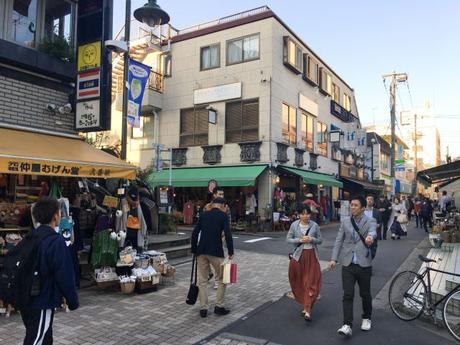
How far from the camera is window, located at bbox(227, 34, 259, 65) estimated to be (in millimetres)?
20812

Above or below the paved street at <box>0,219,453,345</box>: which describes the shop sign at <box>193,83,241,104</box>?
above

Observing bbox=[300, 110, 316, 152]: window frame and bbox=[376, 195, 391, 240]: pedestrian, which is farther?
bbox=[300, 110, 316, 152]: window frame

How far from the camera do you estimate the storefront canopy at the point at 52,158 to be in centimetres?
641

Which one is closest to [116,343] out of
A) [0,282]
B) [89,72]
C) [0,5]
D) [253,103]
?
[0,282]

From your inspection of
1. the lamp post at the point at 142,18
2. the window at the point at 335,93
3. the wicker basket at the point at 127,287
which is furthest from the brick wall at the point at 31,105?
the window at the point at 335,93

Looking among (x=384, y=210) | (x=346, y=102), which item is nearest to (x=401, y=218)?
(x=384, y=210)

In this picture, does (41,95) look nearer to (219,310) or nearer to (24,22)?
(24,22)

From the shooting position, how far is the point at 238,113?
21062mm

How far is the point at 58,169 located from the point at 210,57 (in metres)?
16.6

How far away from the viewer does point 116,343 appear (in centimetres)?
502

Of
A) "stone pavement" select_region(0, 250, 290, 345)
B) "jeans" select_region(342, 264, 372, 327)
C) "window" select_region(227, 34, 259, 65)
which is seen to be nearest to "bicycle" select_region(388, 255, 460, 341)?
"jeans" select_region(342, 264, 372, 327)

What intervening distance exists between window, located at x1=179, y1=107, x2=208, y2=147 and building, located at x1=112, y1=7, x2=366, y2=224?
6 cm

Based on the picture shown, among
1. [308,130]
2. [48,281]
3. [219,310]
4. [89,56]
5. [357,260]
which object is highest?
[308,130]

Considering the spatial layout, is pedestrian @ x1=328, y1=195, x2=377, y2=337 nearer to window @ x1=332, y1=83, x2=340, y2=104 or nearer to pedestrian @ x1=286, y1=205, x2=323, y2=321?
pedestrian @ x1=286, y1=205, x2=323, y2=321
